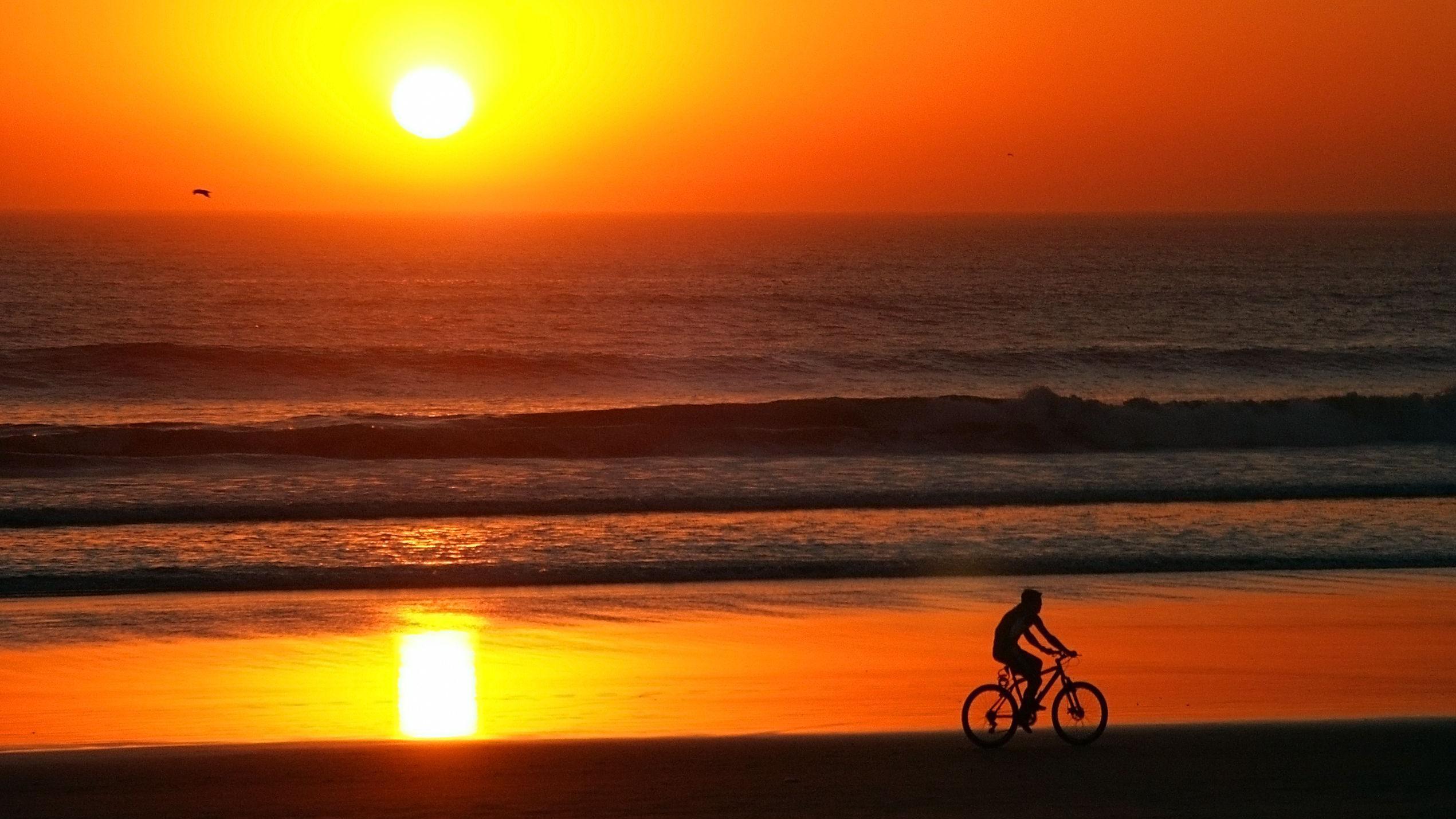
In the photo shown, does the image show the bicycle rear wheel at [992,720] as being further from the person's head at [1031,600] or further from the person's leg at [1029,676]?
the person's head at [1031,600]

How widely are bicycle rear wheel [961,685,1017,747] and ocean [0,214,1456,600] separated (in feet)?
22.2

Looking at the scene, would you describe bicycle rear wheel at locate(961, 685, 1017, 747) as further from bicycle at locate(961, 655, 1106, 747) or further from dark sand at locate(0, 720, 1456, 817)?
dark sand at locate(0, 720, 1456, 817)

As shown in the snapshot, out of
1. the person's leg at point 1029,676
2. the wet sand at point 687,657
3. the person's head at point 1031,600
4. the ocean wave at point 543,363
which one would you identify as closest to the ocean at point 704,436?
the ocean wave at point 543,363

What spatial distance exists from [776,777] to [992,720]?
1800 mm

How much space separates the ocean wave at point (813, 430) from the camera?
29641mm

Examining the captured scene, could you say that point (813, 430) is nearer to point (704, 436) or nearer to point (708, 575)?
point (704, 436)

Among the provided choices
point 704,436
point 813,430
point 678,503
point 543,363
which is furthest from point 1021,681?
point 543,363

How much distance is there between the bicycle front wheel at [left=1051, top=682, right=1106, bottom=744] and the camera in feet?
35.4

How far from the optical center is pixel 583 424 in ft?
107

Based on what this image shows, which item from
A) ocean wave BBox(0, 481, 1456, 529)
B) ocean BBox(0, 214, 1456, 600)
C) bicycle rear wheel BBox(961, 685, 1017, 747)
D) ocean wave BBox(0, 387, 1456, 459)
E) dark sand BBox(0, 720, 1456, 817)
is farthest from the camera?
ocean wave BBox(0, 387, 1456, 459)

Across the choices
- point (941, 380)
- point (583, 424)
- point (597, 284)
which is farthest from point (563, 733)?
point (597, 284)

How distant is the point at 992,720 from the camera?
10.7m

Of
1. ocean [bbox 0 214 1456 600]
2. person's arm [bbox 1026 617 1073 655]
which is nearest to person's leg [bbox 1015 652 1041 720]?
person's arm [bbox 1026 617 1073 655]

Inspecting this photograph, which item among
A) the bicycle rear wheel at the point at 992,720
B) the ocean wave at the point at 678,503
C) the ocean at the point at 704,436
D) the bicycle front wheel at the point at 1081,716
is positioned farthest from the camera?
the ocean wave at the point at 678,503
